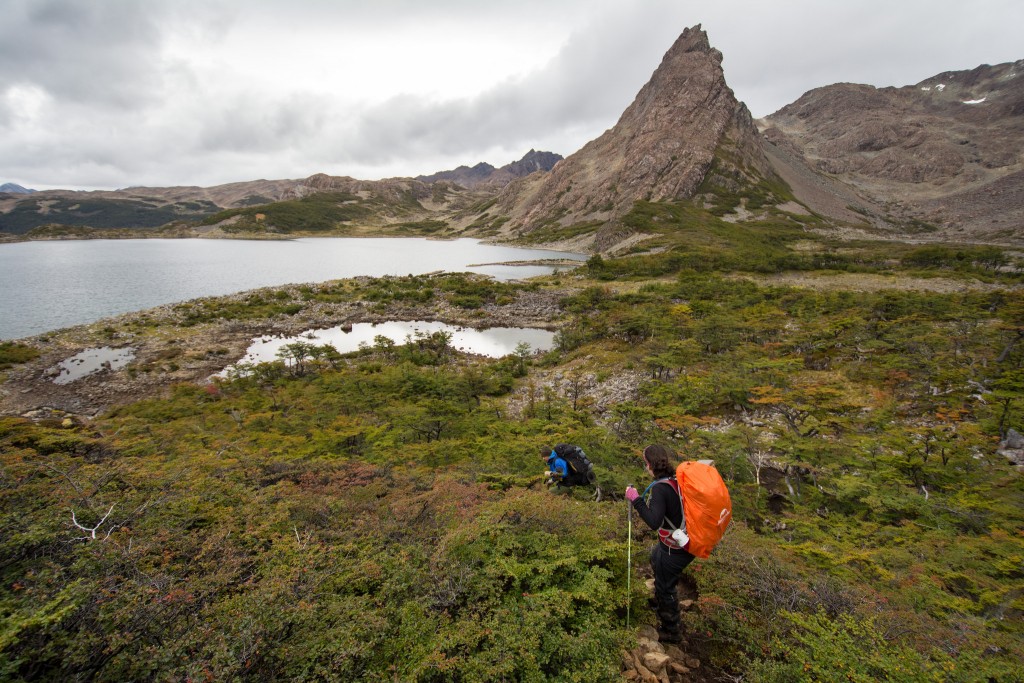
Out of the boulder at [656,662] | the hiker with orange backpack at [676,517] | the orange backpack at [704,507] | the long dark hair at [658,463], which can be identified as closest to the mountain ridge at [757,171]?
the long dark hair at [658,463]

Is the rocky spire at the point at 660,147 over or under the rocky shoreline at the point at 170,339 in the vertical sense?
over

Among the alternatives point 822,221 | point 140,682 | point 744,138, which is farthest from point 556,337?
point 744,138

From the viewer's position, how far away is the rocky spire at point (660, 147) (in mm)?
127375

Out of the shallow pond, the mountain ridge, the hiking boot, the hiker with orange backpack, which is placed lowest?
the shallow pond

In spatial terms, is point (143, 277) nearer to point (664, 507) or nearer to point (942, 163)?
point (664, 507)

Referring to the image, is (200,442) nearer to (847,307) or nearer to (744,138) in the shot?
(847,307)

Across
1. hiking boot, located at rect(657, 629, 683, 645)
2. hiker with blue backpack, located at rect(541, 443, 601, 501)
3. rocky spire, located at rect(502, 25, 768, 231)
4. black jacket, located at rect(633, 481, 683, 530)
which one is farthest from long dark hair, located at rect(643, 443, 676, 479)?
rocky spire, located at rect(502, 25, 768, 231)

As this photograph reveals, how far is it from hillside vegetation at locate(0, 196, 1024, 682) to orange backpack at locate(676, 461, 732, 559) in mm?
1139

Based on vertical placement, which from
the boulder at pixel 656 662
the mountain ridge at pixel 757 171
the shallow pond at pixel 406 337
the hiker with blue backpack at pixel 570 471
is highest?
the mountain ridge at pixel 757 171

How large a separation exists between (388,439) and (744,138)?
574 ft

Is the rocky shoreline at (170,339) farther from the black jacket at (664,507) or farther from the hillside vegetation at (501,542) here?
the black jacket at (664,507)

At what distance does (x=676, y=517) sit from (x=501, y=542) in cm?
249

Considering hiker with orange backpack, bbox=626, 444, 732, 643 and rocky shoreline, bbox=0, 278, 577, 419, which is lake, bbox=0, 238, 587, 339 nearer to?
rocky shoreline, bbox=0, 278, 577, 419

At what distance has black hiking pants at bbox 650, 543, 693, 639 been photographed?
16.8ft
